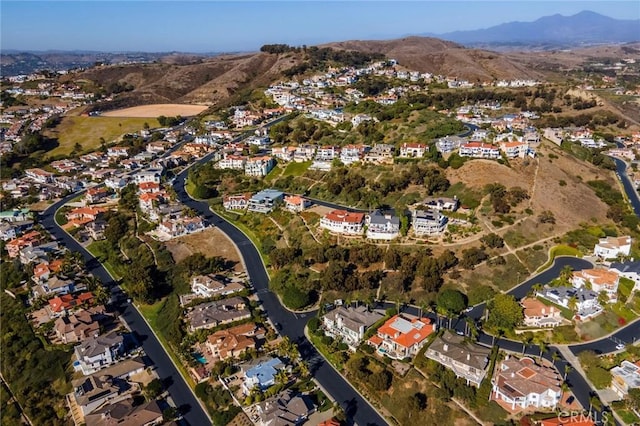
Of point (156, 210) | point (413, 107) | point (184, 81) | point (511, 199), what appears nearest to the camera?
point (511, 199)

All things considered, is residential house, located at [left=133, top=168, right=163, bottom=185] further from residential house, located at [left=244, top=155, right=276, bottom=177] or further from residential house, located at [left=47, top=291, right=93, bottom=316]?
residential house, located at [left=47, top=291, right=93, bottom=316]

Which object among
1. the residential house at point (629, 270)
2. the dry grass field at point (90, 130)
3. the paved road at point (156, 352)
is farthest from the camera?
the dry grass field at point (90, 130)

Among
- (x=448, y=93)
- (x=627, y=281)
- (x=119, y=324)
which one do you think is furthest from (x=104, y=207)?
(x=448, y=93)

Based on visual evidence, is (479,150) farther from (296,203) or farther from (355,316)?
(355,316)

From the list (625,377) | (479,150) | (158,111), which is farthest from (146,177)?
(625,377)

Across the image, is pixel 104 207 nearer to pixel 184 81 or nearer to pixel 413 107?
pixel 413 107

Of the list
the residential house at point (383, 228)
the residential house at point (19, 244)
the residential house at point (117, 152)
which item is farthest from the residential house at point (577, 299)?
the residential house at point (117, 152)

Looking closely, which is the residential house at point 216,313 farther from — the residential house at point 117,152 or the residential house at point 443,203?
the residential house at point 117,152
